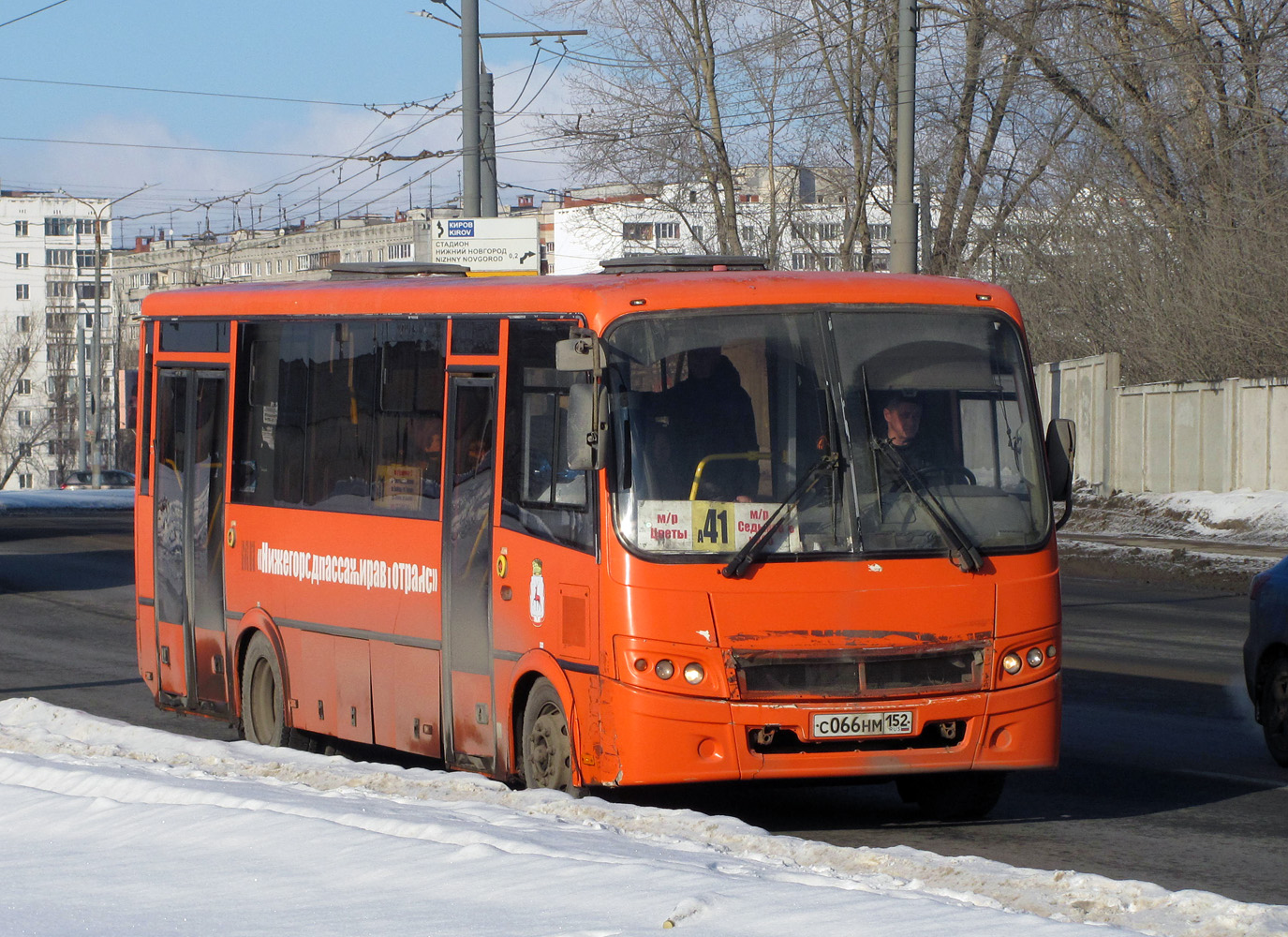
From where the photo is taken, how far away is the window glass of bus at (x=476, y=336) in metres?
8.97

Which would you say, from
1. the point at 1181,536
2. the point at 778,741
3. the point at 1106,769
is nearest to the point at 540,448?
the point at 778,741

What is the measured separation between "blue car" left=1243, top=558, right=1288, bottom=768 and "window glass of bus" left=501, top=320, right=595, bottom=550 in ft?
14.0

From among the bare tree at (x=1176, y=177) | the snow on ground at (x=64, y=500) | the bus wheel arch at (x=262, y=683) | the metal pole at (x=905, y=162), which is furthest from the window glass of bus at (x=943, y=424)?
the snow on ground at (x=64, y=500)

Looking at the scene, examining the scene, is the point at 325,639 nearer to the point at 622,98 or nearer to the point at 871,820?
the point at 871,820

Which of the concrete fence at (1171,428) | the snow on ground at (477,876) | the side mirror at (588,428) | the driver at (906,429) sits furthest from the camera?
the concrete fence at (1171,428)

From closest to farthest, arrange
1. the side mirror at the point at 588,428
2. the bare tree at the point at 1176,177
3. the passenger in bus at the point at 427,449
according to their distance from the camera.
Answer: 1. the side mirror at the point at 588,428
2. the passenger in bus at the point at 427,449
3. the bare tree at the point at 1176,177

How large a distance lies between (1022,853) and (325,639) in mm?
4378

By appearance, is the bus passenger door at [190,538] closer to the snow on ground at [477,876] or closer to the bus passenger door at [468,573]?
the bus passenger door at [468,573]

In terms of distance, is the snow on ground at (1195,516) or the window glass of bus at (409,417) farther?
the snow on ground at (1195,516)

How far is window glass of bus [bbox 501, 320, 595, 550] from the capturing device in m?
8.16

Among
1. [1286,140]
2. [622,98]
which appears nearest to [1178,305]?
[1286,140]

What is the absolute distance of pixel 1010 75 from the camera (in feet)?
116

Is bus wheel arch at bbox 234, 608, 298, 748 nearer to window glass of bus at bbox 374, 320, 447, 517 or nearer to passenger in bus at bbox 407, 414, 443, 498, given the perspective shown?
window glass of bus at bbox 374, 320, 447, 517

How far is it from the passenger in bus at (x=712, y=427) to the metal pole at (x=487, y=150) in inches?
739
